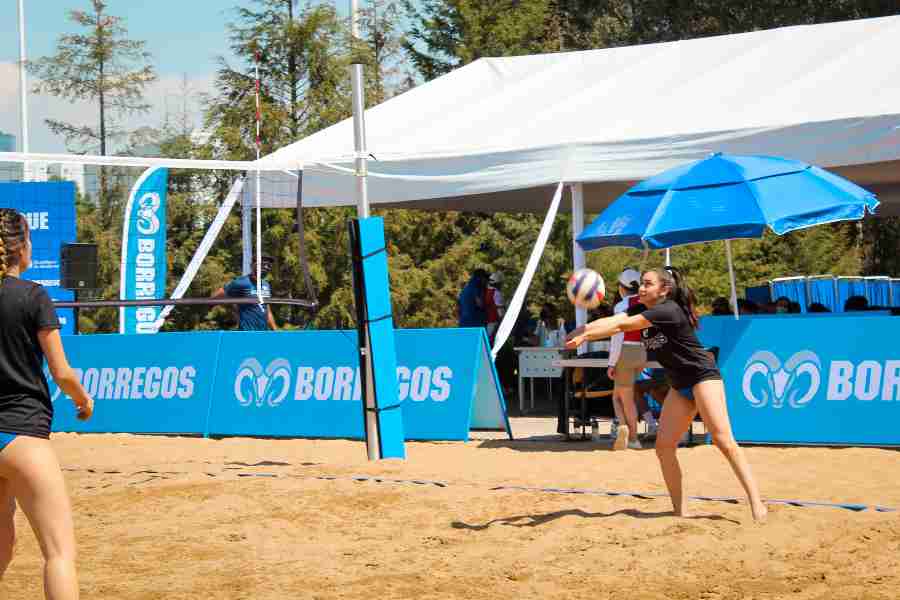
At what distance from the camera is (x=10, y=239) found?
5.14 metres

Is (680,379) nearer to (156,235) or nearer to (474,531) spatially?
(474,531)

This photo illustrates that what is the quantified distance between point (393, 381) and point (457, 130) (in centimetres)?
630

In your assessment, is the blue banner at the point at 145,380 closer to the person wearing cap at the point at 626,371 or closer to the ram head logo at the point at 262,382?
the ram head logo at the point at 262,382

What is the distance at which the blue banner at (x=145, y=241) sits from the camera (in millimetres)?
19203

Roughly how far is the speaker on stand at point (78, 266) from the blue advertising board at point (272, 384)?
1.00 metres

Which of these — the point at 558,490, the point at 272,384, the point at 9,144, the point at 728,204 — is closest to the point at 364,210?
the point at 728,204

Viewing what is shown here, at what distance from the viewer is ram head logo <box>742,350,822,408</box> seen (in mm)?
11383

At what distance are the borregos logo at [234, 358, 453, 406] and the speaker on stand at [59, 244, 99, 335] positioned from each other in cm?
318

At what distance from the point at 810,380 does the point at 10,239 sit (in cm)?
803

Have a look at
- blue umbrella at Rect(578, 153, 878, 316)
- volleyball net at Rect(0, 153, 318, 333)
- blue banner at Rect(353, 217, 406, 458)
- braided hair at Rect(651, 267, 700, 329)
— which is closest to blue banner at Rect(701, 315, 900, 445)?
blue umbrella at Rect(578, 153, 878, 316)

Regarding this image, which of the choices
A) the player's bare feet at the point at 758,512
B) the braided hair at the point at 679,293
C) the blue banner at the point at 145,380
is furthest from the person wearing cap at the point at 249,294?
the player's bare feet at the point at 758,512

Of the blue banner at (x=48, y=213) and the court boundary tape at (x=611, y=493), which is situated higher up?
the blue banner at (x=48, y=213)

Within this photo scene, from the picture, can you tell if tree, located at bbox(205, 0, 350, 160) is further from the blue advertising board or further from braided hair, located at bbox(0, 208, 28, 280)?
braided hair, located at bbox(0, 208, 28, 280)

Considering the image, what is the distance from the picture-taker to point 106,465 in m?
12.0
